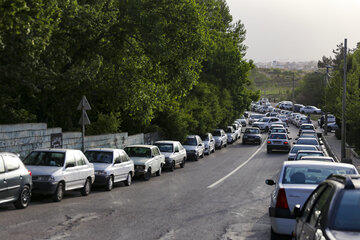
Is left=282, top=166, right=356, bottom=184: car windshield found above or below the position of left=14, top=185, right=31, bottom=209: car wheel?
above

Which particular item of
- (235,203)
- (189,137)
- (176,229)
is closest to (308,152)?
(235,203)

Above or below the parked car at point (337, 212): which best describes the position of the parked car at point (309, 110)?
below

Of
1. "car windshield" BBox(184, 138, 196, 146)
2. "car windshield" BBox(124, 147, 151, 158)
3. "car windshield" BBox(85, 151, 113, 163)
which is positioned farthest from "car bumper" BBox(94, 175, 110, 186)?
"car windshield" BBox(184, 138, 196, 146)

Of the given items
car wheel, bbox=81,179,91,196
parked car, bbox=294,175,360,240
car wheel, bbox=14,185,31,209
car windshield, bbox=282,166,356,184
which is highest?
parked car, bbox=294,175,360,240

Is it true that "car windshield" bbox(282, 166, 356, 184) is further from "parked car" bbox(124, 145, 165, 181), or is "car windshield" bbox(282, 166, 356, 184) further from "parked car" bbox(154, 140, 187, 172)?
"parked car" bbox(154, 140, 187, 172)

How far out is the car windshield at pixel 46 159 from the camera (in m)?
18.3

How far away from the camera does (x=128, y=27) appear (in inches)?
1053

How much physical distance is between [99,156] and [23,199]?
23.5ft

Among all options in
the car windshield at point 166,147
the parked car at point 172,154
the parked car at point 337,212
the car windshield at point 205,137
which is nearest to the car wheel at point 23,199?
the parked car at point 337,212

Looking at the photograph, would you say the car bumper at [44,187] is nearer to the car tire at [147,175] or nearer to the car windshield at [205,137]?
the car tire at [147,175]

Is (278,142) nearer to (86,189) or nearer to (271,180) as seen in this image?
(86,189)

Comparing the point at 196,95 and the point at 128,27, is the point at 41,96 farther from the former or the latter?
the point at 196,95

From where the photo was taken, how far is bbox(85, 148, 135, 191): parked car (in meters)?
21.0

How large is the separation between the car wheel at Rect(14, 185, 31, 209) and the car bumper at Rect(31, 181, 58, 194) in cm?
122
